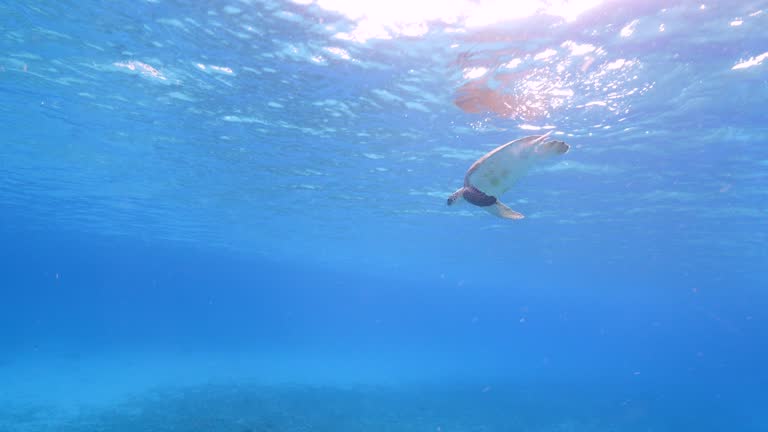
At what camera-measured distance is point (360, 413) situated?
21.8 meters

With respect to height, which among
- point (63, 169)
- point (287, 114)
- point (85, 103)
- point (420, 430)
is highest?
point (63, 169)

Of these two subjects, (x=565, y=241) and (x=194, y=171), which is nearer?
(x=194, y=171)

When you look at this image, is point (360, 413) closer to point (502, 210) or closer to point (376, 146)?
point (376, 146)

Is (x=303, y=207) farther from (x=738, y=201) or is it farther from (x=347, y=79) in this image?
(x=738, y=201)

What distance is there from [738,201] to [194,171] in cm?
2874

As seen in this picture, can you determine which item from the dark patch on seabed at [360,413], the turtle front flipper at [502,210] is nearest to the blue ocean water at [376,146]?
the dark patch on seabed at [360,413]

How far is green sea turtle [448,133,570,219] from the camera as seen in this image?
7.25 feet

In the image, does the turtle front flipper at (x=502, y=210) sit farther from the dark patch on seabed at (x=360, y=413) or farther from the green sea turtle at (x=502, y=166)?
the dark patch on seabed at (x=360, y=413)

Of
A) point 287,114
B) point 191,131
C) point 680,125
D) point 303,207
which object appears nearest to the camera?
point 680,125

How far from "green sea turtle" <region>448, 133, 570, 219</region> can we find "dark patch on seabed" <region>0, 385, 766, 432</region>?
17.5 meters

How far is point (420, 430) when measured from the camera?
62.2 feet

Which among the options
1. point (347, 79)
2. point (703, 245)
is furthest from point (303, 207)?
point (703, 245)

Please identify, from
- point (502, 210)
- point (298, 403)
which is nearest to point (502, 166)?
point (502, 210)

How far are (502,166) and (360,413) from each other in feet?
72.4
